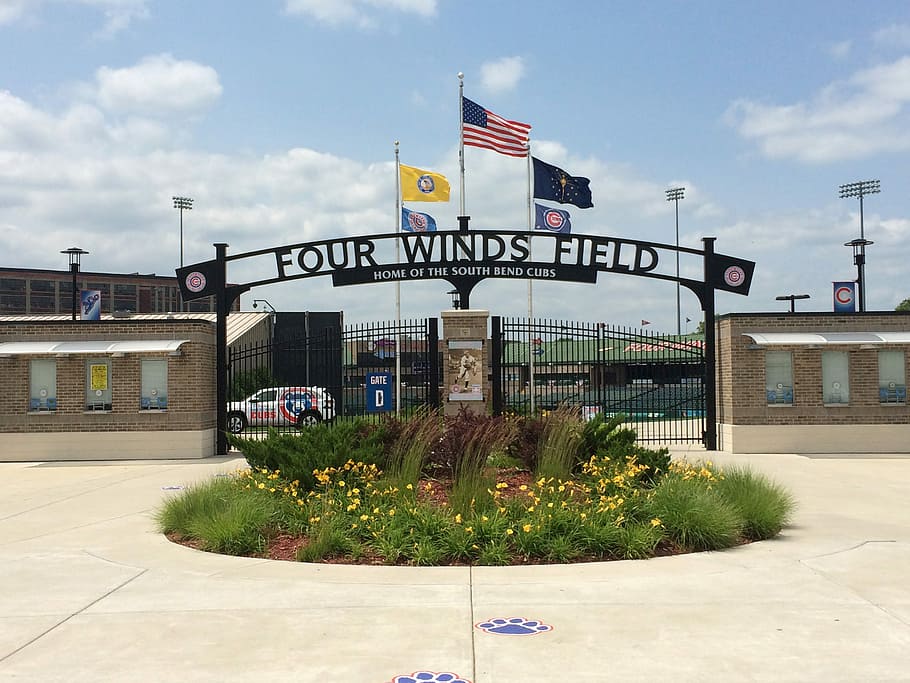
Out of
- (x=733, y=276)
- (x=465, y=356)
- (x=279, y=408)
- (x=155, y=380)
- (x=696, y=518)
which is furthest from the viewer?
(x=279, y=408)

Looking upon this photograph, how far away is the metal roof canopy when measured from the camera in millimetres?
20297

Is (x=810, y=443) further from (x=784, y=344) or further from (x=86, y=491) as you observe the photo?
(x=86, y=491)

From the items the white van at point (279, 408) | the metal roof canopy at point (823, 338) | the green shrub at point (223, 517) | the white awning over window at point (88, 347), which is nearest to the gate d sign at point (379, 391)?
the white awning over window at point (88, 347)

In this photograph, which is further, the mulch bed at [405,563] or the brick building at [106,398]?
the brick building at [106,398]

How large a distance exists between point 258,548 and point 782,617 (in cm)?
534

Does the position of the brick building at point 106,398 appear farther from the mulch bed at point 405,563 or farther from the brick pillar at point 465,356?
the mulch bed at point 405,563

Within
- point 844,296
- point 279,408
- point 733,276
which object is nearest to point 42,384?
point 279,408

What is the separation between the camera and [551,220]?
74.1 feet

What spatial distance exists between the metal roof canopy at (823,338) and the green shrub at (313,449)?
11.6 m

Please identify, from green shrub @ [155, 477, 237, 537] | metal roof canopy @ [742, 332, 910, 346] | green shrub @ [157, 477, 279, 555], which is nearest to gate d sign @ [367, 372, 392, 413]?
metal roof canopy @ [742, 332, 910, 346]

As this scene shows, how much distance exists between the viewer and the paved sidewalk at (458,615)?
562cm

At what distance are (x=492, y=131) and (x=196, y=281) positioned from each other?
8.33m

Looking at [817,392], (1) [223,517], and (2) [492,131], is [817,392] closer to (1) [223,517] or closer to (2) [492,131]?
(2) [492,131]

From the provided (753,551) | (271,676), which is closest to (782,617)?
(753,551)
